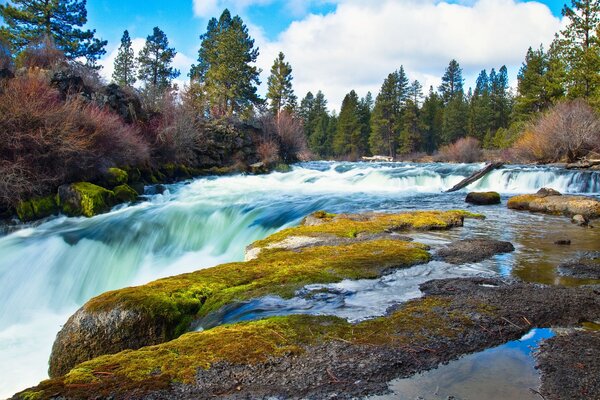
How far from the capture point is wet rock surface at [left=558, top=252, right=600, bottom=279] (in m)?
5.81

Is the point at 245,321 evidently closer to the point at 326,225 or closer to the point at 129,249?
the point at 326,225

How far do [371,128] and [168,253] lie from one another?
75011mm

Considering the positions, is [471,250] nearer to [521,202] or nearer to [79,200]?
[521,202]

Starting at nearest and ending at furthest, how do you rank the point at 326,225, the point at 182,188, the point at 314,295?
the point at 314,295
the point at 326,225
the point at 182,188

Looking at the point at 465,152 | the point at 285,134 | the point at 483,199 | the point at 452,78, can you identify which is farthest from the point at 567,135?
the point at 452,78

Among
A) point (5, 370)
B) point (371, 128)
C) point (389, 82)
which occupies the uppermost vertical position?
point (389, 82)

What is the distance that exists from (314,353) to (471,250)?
15.8ft

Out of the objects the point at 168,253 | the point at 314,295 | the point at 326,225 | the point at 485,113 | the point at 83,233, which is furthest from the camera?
the point at 485,113

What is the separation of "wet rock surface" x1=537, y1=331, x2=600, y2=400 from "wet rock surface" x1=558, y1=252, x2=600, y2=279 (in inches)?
97.4

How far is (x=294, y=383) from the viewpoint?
9.35ft

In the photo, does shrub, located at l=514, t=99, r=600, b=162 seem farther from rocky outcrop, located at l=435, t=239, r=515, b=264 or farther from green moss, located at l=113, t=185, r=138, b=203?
green moss, located at l=113, t=185, r=138, b=203

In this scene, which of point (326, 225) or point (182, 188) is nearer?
point (326, 225)

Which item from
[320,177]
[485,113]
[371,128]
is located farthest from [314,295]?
[371,128]

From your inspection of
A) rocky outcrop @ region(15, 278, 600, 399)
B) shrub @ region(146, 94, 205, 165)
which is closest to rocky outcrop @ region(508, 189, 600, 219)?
rocky outcrop @ region(15, 278, 600, 399)
